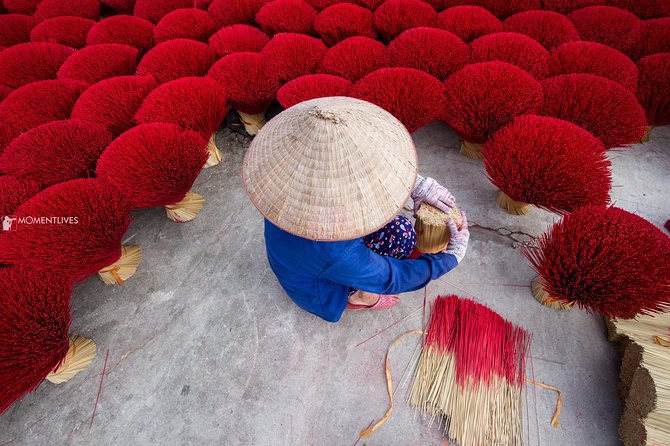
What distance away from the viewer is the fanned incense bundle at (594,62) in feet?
3.83

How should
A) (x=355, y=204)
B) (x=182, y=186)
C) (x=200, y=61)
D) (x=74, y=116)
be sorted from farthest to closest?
1. (x=200, y=61)
2. (x=74, y=116)
3. (x=182, y=186)
4. (x=355, y=204)

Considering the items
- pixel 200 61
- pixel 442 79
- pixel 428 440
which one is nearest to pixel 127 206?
pixel 200 61

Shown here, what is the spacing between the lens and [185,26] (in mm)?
1599

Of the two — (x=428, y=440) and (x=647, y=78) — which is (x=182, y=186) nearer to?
(x=428, y=440)

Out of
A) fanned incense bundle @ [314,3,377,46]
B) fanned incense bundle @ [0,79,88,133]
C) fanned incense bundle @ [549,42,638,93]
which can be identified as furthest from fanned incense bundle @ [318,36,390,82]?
fanned incense bundle @ [0,79,88,133]

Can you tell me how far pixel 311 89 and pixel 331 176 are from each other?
27.6 inches

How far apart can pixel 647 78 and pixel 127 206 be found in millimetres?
1645

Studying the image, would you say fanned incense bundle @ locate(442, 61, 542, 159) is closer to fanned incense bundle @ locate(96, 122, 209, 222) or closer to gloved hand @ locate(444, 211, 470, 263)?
gloved hand @ locate(444, 211, 470, 263)

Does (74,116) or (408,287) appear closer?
(408,287)

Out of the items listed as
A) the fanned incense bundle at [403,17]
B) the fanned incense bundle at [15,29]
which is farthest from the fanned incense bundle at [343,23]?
the fanned incense bundle at [15,29]

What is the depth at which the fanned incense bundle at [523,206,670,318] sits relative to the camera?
30.4 inches

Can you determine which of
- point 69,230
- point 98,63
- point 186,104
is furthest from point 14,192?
point 98,63

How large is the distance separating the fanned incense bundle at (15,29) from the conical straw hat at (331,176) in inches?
79.1

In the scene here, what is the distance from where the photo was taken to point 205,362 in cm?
100
